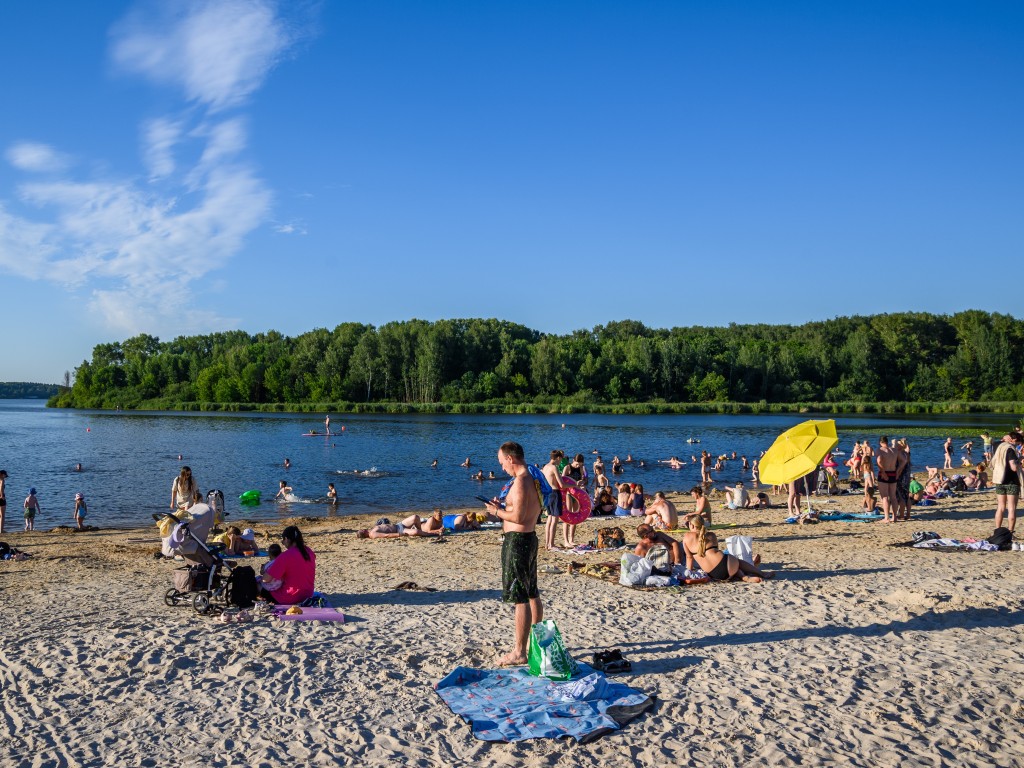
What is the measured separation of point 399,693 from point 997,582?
25.3 ft

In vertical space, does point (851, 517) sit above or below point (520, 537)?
below

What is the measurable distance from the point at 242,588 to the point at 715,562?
19.4 ft

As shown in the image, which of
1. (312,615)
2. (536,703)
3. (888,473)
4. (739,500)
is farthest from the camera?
(739,500)

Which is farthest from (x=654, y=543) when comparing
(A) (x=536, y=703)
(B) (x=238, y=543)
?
(B) (x=238, y=543)

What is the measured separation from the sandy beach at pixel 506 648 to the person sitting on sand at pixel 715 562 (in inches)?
13.5

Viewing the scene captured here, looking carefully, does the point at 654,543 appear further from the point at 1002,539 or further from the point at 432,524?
the point at 432,524

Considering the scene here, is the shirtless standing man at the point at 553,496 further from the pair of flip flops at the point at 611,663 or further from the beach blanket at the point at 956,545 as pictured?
the beach blanket at the point at 956,545

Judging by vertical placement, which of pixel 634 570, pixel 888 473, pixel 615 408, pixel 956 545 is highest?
pixel 615 408

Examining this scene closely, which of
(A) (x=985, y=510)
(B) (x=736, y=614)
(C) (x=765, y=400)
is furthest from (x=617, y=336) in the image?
(B) (x=736, y=614)

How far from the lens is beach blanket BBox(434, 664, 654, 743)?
512 cm

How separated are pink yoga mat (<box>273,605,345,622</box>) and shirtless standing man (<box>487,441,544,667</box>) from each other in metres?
2.62

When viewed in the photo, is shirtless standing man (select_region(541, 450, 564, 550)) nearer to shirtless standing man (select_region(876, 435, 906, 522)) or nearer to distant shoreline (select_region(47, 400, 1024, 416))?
shirtless standing man (select_region(876, 435, 906, 522))

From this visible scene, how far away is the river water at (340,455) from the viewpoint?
2316 cm

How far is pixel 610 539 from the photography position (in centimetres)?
1313
